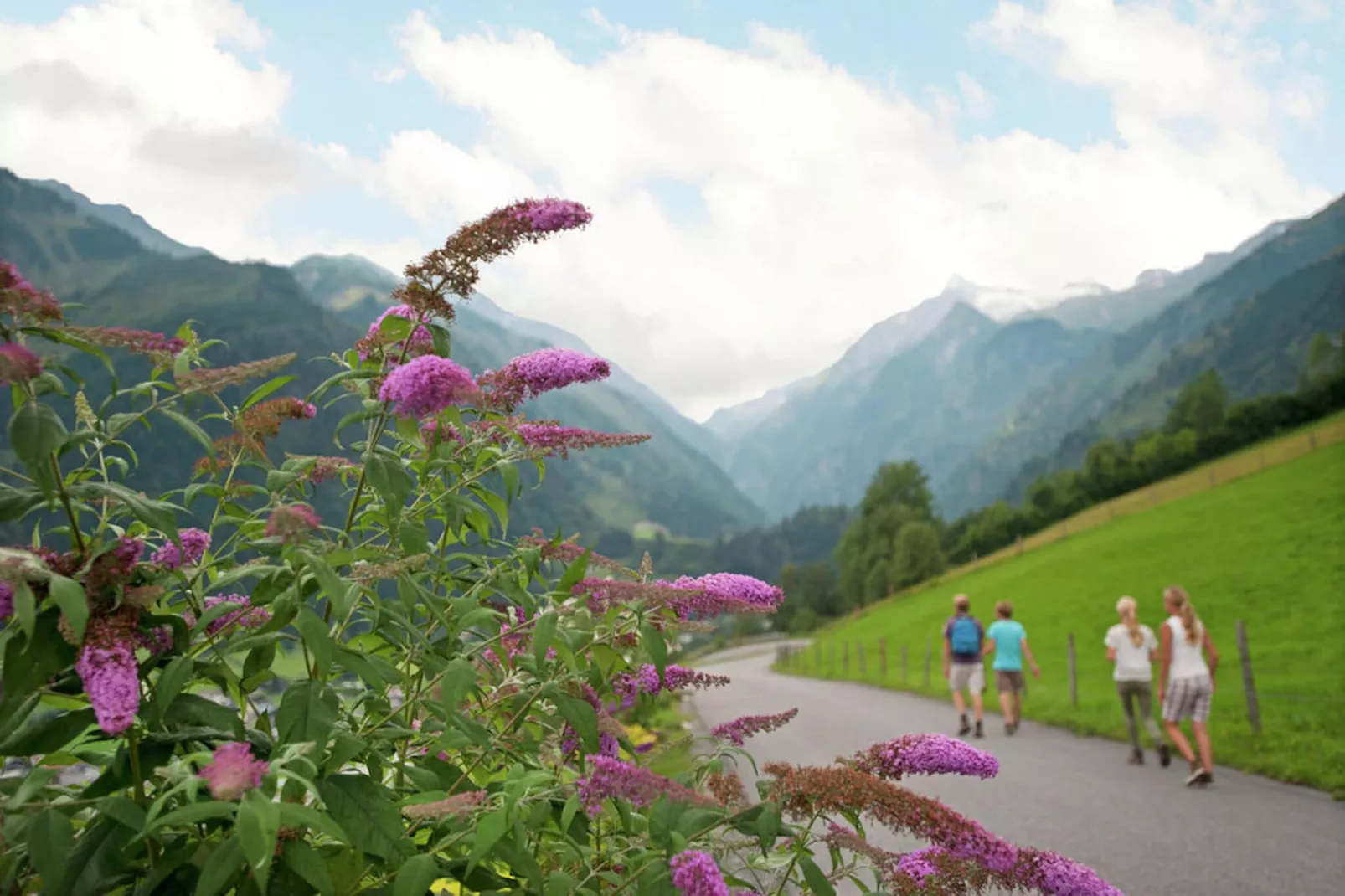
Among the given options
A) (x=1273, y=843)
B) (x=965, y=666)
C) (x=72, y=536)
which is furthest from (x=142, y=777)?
(x=965, y=666)

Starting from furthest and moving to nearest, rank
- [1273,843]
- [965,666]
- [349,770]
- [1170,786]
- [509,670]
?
[965,666]
[1170,786]
[1273,843]
[509,670]
[349,770]

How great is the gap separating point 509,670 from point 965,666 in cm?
1545

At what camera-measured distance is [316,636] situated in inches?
71.6

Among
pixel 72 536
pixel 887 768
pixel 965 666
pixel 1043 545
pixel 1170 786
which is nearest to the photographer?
pixel 72 536

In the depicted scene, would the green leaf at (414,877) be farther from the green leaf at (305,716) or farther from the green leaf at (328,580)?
the green leaf at (328,580)

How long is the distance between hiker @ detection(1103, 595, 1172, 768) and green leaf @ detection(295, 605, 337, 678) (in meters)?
12.5

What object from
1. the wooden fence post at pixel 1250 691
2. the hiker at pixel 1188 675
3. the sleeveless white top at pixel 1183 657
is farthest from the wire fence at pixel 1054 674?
the sleeveless white top at pixel 1183 657

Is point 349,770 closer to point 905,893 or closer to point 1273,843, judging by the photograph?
point 905,893

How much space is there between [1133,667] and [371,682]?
12.6 metres

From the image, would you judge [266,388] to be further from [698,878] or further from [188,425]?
[698,878]

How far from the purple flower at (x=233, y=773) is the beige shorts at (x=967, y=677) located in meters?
16.4

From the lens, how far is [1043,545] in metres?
68.2

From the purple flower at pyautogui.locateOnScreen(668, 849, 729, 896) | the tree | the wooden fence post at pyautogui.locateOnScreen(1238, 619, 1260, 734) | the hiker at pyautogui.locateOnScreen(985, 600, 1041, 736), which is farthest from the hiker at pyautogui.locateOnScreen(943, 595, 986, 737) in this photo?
the tree

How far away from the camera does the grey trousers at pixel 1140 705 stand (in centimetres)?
1256
